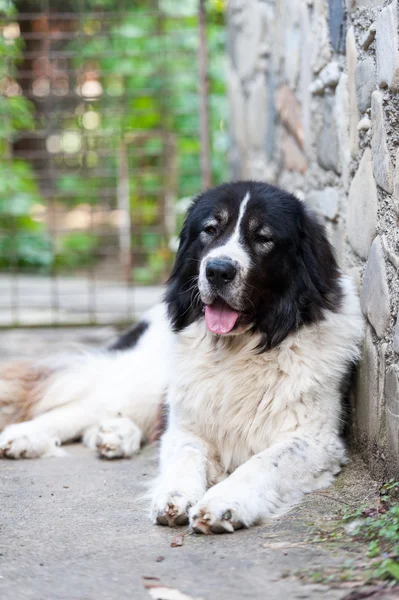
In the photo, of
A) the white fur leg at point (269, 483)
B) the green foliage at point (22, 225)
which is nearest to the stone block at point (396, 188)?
the white fur leg at point (269, 483)

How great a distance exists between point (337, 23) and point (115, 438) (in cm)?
190

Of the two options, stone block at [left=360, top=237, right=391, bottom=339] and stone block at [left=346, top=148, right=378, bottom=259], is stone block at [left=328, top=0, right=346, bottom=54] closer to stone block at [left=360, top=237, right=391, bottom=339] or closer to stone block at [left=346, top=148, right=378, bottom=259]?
stone block at [left=346, top=148, right=378, bottom=259]

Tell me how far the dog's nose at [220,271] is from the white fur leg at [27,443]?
3.84 ft

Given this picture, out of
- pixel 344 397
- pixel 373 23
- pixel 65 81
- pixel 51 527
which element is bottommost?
pixel 51 527

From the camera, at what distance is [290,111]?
462 cm

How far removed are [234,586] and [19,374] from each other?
7.04 ft

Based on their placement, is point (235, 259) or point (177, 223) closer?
point (235, 259)

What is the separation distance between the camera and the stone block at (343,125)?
338 cm

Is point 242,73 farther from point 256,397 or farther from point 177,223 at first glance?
point 256,397

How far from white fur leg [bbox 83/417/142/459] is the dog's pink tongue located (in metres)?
0.82

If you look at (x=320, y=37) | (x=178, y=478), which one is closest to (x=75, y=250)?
(x=320, y=37)

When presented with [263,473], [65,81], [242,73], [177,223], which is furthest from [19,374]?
[65,81]

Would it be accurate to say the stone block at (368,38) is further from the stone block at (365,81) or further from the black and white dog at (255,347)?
the black and white dog at (255,347)

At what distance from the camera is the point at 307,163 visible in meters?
4.23
